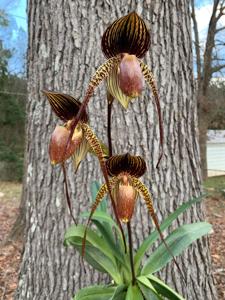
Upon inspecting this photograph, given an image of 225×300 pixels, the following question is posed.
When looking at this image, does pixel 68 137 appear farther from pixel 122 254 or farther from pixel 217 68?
pixel 217 68

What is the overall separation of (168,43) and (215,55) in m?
7.31

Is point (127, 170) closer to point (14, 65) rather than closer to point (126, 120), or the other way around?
point (126, 120)

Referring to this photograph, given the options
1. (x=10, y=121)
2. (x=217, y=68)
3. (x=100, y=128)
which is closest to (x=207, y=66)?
(x=217, y=68)

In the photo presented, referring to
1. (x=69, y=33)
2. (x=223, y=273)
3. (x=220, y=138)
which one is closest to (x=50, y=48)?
(x=69, y=33)

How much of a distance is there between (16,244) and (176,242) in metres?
3.15

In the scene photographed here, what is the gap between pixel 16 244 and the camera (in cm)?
378

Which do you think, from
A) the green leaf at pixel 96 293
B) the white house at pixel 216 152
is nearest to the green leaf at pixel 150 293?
the green leaf at pixel 96 293

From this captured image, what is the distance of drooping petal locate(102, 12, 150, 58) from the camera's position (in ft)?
2.04

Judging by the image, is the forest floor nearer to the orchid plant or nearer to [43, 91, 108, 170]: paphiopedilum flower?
the orchid plant

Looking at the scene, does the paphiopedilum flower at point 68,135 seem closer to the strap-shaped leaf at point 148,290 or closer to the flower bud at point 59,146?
the flower bud at point 59,146

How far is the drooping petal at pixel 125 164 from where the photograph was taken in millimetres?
707

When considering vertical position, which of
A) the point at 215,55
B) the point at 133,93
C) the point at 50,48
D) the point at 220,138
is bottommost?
the point at 220,138

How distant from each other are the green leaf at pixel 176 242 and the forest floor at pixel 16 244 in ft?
0.55

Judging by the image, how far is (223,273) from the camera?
9.59 ft
